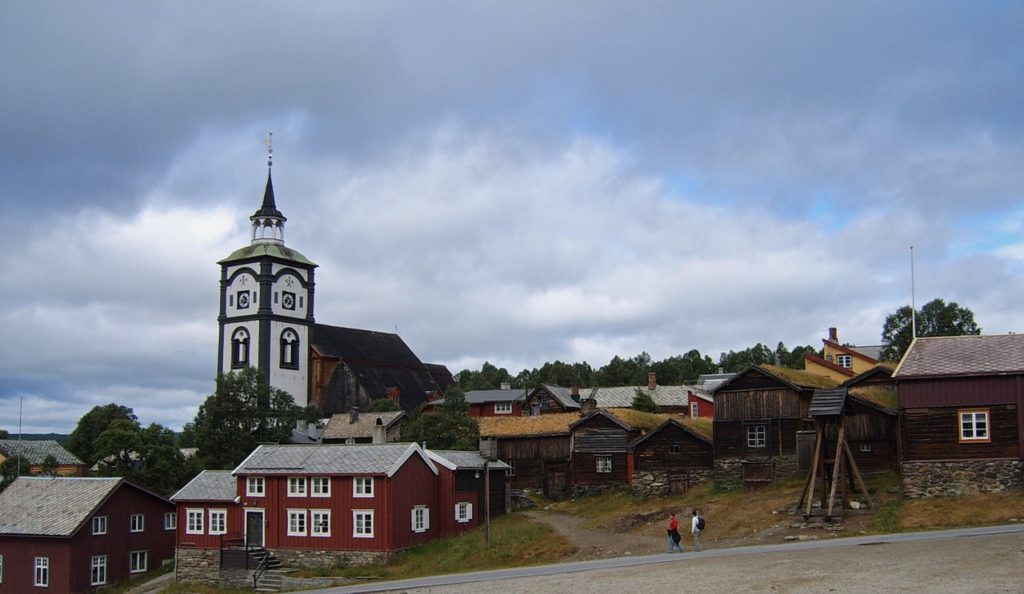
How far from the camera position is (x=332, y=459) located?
5275cm

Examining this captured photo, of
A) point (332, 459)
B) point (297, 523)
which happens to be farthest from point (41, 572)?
point (332, 459)

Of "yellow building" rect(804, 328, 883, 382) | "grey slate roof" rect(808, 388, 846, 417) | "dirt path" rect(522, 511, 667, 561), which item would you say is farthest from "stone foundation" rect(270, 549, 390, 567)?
"yellow building" rect(804, 328, 883, 382)

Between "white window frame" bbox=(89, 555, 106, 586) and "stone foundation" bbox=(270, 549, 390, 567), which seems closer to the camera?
"stone foundation" bbox=(270, 549, 390, 567)

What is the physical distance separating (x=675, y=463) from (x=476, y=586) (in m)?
24.7

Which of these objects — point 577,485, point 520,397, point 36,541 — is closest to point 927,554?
point 577,485

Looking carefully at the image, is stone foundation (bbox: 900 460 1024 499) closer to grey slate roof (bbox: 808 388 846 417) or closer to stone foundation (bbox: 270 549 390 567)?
grey slate roof (bbox: 808 388 846 417)

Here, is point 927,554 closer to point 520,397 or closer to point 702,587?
point 702,587

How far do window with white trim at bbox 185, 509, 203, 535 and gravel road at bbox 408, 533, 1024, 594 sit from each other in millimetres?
22170

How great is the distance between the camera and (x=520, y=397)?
8719 cm

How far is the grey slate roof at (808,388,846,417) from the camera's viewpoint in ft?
147

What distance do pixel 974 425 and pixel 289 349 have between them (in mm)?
70296

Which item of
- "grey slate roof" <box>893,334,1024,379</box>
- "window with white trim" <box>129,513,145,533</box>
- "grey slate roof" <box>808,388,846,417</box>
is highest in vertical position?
"grey slate roof" <box>893,334,1024,379</box>

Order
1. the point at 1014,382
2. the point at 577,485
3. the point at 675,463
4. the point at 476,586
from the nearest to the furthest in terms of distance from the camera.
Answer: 1. the point at 476,586
2. the point at 1014,382
3. the point at 675,463
4. the point at 577,485

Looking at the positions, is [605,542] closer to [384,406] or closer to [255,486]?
[255,486]
